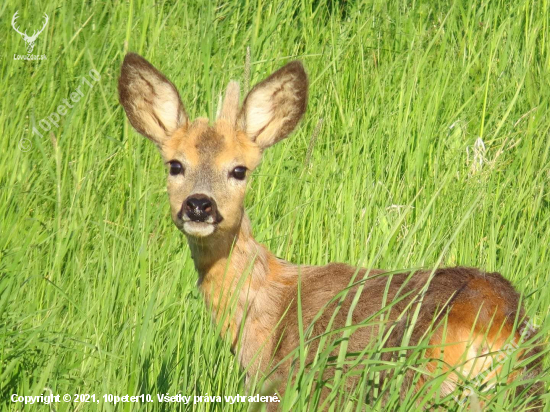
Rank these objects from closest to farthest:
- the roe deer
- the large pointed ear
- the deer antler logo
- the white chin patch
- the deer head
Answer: the roe deer, the white chin patch, the deer head, the large pointed ear, the deer antler logo

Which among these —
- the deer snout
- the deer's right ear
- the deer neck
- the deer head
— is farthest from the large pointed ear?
the deer snout

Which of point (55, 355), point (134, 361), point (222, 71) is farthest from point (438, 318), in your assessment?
point (222, 71)

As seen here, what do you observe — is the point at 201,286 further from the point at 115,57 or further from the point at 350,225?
the point at 115,57

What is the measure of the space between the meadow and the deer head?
0.71ft

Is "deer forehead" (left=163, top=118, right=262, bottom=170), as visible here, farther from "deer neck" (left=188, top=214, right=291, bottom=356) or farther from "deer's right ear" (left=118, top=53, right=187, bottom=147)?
"deer neck" (left=188, top=214, right=291, bottom=356)

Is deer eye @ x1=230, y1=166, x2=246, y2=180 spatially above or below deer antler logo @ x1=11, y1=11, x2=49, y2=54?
below

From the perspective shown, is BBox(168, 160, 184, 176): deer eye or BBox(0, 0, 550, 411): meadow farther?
BBox(168, 160, 184, 176): deer eye

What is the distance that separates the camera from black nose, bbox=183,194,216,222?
421cm

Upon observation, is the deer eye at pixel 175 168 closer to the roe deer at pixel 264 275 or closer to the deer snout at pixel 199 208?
the roe deer at pixel 264 275

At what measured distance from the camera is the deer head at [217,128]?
14.5 ft

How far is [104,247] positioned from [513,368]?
6.33 feet

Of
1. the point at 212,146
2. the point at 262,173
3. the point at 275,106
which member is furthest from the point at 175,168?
the point at 262,173

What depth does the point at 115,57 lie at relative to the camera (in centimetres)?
602

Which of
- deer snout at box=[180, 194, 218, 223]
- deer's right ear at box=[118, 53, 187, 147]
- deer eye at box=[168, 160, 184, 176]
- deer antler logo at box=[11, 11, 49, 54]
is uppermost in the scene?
deer antler logo at box=[11, 11, 49, 54]
